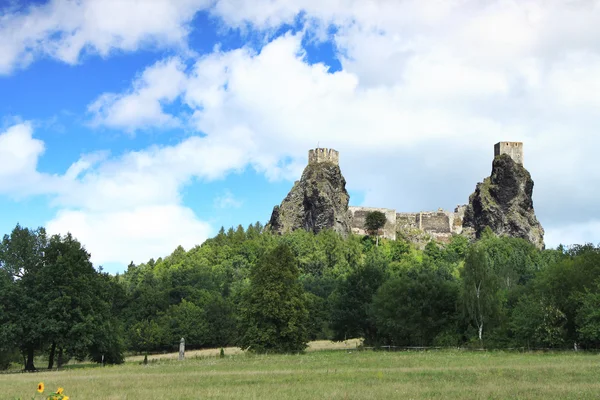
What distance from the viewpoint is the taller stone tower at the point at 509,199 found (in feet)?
470

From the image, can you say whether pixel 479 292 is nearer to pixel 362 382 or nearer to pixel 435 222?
pixel 362 382

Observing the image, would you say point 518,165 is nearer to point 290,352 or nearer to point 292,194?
point 292,194

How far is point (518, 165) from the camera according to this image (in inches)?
5704

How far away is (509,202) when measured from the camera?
474 ft

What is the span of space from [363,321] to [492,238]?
71164 mm

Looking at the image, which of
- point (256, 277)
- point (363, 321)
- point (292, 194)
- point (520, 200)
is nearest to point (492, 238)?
point (520, 200)

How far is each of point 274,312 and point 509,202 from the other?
96.3 meters

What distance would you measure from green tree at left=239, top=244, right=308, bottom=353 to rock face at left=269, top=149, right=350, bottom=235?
76.5 meters

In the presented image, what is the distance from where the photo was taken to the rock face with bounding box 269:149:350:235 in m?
142

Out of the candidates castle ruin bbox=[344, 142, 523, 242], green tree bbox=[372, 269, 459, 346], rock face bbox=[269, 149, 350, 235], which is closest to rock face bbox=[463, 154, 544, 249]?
castle ruin bbox=[344, 142, 523, 242]

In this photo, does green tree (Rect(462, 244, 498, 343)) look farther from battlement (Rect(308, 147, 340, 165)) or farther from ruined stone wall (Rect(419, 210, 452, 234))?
ruined stone wall (Rect(419, 210, 452, 234))

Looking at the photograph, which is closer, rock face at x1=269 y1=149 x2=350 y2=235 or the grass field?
the grass field

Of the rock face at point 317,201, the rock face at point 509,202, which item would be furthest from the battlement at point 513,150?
the rock face at point 317,201

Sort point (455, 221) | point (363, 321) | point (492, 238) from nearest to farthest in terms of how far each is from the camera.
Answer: point (363, 321) < point (492, 238) < point (455, 221)
